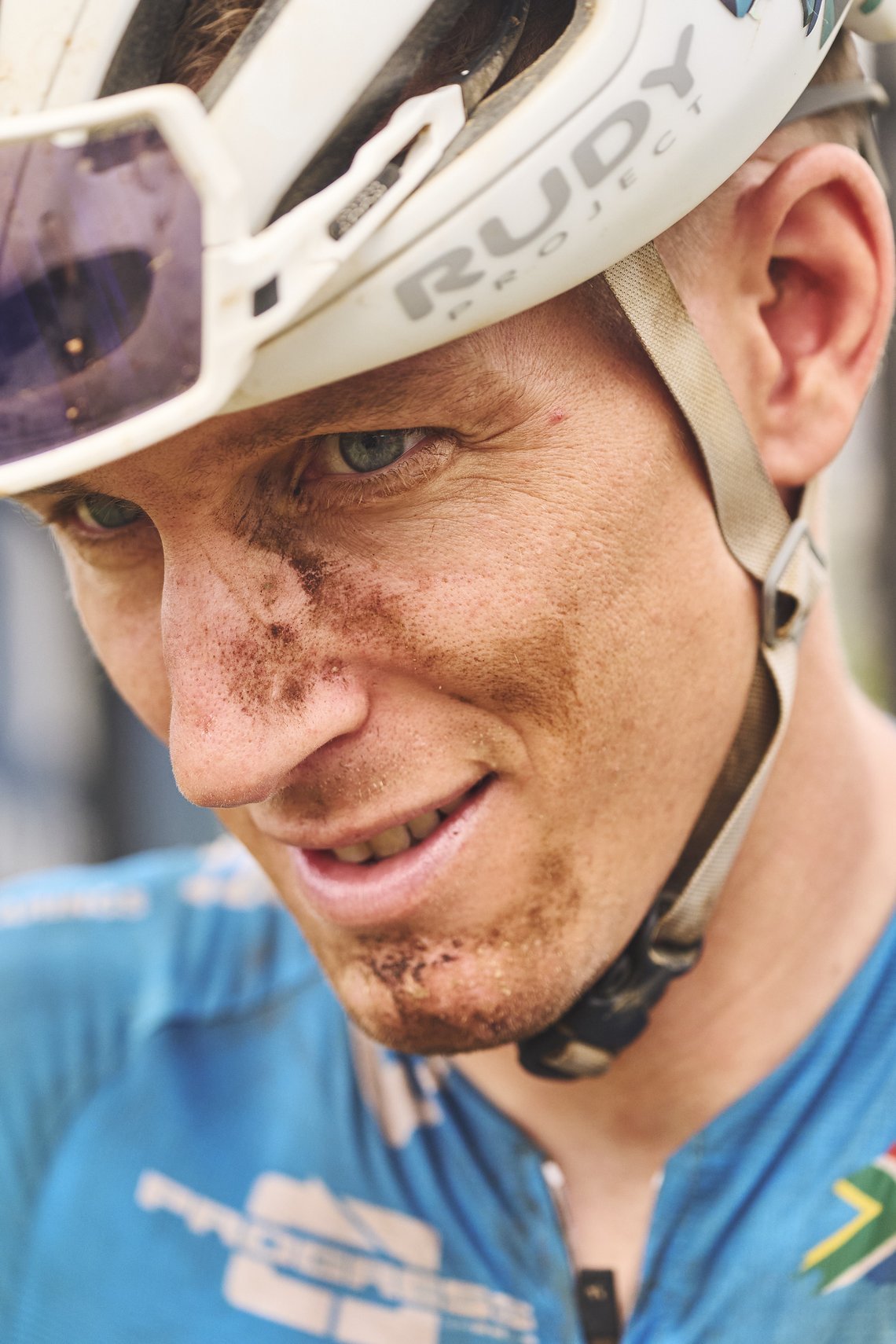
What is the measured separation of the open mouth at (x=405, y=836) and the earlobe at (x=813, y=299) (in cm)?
50

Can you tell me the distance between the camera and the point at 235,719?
130cm

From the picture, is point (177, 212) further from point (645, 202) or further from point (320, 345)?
point (645, 202)

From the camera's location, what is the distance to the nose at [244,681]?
4.25ft

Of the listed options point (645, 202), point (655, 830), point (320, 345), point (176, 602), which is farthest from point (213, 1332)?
point (645, 202)

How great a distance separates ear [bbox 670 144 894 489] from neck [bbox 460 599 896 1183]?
0.32m

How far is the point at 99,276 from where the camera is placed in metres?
1.14

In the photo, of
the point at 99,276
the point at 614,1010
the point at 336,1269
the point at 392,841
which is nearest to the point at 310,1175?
the point at 336,1269

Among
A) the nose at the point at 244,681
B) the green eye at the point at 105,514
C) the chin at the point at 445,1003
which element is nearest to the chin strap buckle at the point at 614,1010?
the chin at the point at 445,1003

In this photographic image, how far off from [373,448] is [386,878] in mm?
454

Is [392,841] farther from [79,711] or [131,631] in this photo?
[79,711]

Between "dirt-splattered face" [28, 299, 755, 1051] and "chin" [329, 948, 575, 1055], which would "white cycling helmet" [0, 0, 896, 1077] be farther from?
"chin" [329, 948, 575, 1055]

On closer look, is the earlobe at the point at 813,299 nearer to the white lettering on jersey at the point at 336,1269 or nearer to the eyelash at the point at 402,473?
the eyelash at the point at 402,473

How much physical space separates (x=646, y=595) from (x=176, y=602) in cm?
46

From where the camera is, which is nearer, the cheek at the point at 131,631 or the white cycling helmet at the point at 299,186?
the white cycling helmet at the point at 299,186
